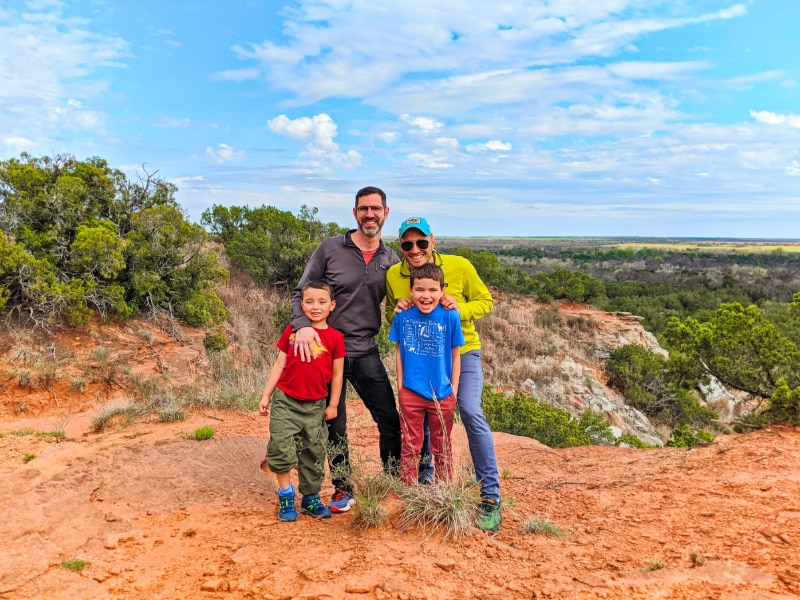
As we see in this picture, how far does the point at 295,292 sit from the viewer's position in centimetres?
373

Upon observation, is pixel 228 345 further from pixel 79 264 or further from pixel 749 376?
pixel 749 376

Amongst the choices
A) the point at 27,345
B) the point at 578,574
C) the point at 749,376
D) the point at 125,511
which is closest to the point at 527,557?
the point at 578,574

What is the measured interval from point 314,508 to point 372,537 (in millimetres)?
583

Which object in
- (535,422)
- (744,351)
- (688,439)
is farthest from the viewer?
(535,422)

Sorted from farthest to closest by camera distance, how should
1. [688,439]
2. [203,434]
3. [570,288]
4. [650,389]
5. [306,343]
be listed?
[570,288] < [650,389] < [688,439] < [203,434] < [306,343]

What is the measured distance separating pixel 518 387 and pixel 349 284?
10606mm

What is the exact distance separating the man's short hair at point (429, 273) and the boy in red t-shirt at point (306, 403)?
0.61 metres

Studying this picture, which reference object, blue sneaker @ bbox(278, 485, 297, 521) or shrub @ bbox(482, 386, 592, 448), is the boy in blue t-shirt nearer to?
blue sneaker @ bbox(278, 485, 297, 521)

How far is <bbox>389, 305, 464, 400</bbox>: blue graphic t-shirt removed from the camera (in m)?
3.31

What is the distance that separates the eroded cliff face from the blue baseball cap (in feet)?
32.0

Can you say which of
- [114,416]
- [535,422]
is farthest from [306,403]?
[535,422]

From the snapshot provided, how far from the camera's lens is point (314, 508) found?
11.6 ft

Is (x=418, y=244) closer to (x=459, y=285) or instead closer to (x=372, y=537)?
(x=459, y=285)

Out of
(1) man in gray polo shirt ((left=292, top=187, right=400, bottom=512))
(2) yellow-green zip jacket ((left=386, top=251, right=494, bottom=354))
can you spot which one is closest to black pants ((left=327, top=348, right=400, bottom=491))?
(1) man in gray polo shirt ((left=292, top=187, right=400, bottom=512))
